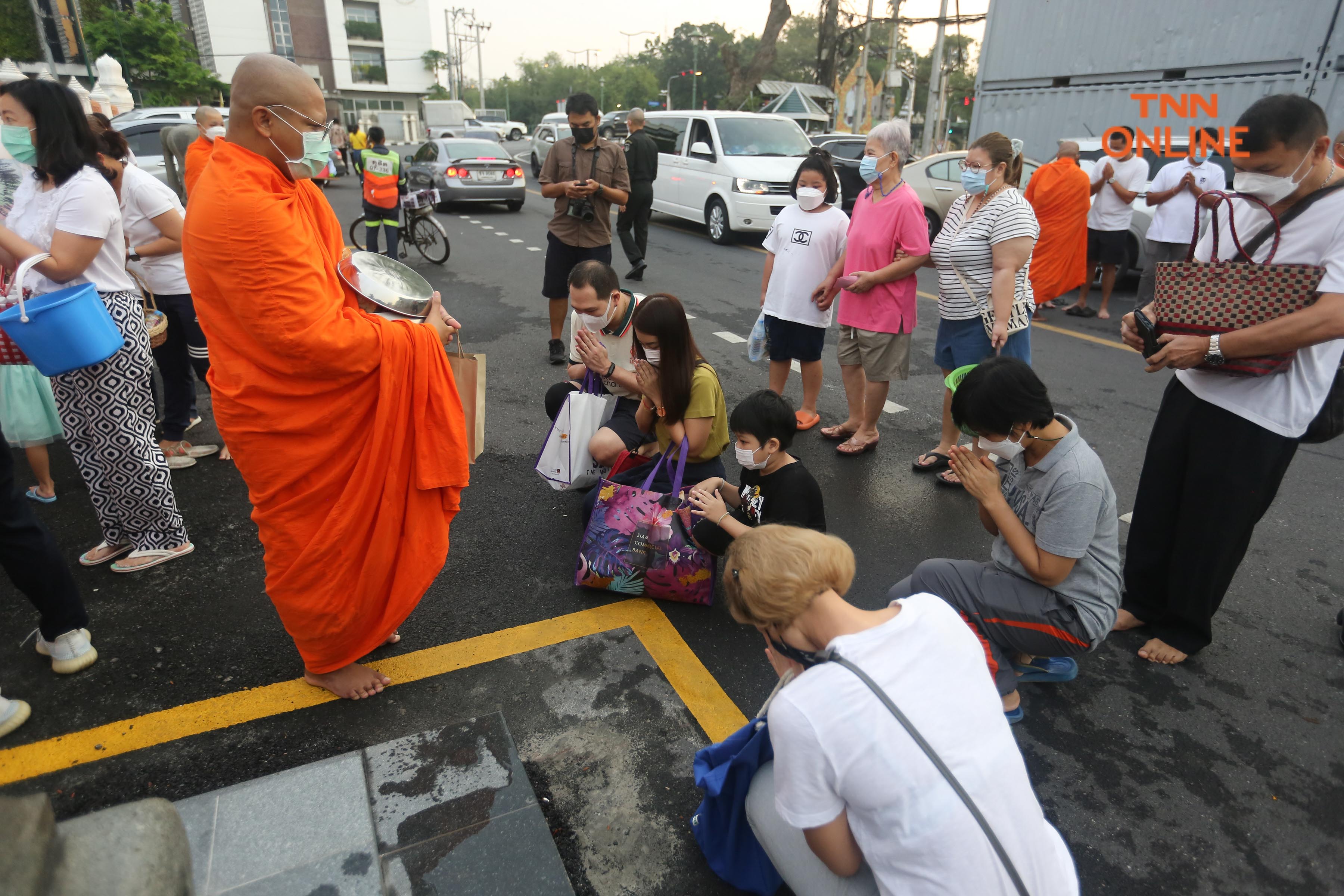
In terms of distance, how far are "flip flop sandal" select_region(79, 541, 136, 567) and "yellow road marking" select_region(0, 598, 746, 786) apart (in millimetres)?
Result: 1091

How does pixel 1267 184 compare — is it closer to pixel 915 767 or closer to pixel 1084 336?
pixel 915 767

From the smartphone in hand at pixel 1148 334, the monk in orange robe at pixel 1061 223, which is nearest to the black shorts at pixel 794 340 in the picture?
Result: the smartphone in hand at pixel 1148 334

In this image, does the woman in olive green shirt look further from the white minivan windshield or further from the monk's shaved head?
the white minivan windshield

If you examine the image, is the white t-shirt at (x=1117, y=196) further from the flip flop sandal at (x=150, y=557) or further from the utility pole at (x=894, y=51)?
the utility pole at (x=894, y=51)

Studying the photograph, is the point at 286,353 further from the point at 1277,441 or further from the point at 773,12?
the point at 773,12

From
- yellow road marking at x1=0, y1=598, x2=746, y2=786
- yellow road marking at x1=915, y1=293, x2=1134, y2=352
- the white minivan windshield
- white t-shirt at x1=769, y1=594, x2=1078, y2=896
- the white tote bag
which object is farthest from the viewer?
the white minivan windshield

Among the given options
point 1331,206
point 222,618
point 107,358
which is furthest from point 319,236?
point 1331,206

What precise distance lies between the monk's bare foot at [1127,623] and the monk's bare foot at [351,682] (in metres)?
2.73

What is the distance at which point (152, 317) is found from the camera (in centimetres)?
362

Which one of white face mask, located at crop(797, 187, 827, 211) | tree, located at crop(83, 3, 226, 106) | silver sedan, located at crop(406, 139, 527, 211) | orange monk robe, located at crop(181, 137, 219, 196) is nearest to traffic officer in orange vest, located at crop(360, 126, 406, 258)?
silver sedan, located at crop(406, 139, 527, 211)

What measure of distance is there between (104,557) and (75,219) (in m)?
1.36

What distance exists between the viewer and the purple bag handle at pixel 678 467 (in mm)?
2934

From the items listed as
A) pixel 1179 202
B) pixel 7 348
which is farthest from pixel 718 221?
pixel 7 348

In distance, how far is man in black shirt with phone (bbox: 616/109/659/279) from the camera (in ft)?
29.9
